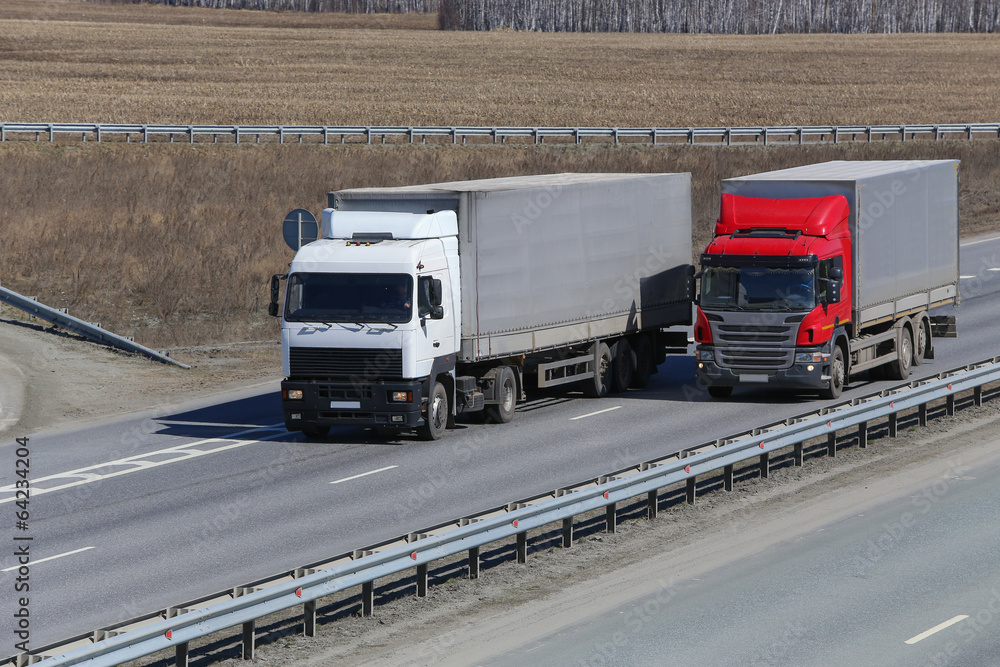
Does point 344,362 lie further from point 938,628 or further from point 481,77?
point 481,77

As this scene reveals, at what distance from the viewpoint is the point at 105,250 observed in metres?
35.0

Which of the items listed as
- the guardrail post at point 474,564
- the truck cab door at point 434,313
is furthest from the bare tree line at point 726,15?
the guardrail post at point 474,564

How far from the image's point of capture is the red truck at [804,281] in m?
21.9

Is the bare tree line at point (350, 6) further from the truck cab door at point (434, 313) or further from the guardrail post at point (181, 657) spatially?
the guardrail post at point (181, 657)

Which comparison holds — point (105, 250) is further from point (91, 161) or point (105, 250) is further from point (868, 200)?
point (868, 200)

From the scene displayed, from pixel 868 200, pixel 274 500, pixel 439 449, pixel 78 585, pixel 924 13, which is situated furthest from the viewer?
pixel 924 13

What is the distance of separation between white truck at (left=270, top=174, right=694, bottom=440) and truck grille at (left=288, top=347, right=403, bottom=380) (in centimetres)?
2

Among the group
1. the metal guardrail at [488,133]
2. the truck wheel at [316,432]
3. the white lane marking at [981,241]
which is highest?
the metal guardrail at [488,133]

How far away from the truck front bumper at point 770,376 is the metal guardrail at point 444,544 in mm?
2339

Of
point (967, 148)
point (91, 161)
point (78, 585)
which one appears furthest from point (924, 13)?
point (78, 585)

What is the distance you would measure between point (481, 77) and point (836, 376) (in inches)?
2512

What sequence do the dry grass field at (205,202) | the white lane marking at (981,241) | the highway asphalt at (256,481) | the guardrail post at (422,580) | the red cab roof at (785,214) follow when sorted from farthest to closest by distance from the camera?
the white lane marking at (981,241) < the dry grass field at (205,202) < the red cab roof at (785,214) < the highway asphalt at (256,481) < the guardrail post at (422,580)

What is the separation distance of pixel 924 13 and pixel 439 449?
136 m

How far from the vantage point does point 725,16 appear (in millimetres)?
141000
